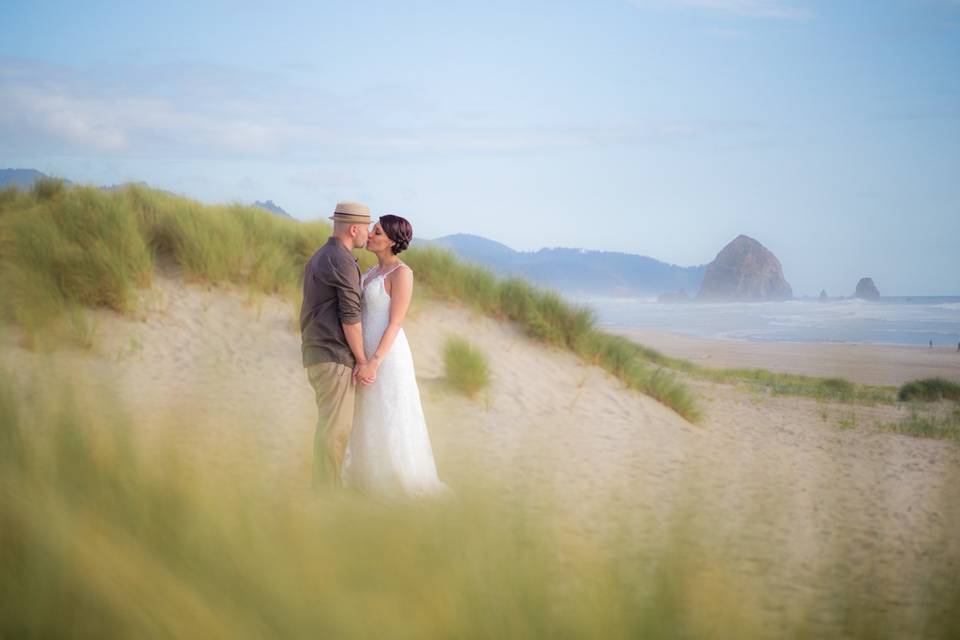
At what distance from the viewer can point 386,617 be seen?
1585 mm

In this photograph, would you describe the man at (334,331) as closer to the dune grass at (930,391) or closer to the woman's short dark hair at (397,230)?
the woman's short dark hair at (397,230)

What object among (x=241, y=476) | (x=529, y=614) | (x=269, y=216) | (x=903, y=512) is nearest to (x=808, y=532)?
(x=529, y=614)

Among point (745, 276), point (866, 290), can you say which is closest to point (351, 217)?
point (866, 290)

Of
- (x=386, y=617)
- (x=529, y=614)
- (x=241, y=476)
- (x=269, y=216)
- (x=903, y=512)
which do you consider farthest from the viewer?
(x=269, y=216)

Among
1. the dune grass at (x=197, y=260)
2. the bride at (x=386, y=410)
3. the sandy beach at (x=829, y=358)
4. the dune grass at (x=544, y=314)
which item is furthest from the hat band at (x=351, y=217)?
the sandy beach at (x=829, y=358)

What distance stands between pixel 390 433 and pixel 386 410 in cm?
16

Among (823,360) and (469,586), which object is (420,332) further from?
(823,360)

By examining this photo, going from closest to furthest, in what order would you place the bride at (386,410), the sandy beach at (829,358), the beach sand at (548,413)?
the bride at (386,410)
the beach sand at (548,413)
the sandy beach at (829,358)

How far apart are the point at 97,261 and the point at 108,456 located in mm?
9513

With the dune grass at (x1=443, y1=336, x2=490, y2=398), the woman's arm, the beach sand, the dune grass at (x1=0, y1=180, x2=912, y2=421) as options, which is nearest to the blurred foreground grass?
the beach sand

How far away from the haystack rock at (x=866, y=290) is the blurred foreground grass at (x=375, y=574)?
91.7 meters

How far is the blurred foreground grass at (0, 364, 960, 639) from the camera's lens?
161 centimetres

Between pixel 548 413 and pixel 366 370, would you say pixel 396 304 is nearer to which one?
pixel 366 370

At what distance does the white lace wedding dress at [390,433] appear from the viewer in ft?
19.2
